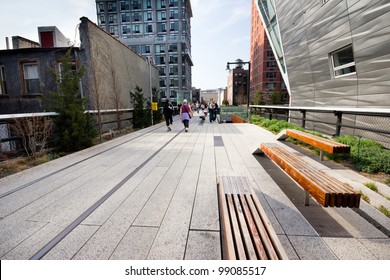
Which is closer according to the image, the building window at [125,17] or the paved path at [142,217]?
the paved path at [142,217]

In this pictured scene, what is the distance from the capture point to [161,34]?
58938mm

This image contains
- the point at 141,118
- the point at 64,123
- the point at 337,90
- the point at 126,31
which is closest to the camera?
the point at 64,123

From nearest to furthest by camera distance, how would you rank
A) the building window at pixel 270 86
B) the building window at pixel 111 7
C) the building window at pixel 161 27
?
the building window at pixel 161 27, the building window at pixel 111 7, the building window at pixel 270 86

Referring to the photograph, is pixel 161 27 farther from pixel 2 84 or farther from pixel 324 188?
pixel 324 188

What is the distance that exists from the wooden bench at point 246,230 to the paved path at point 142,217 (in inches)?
14.4

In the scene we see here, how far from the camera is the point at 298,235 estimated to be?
230 centimetres

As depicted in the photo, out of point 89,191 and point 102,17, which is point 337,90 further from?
point 102,17

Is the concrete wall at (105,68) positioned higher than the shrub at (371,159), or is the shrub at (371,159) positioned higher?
the concrete wall at (105,68)

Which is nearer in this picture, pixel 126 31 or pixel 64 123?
pixel 64 123

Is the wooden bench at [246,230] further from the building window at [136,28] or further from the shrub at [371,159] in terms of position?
the building window at [136,28]

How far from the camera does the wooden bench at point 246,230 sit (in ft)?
5.42

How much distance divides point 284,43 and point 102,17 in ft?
219

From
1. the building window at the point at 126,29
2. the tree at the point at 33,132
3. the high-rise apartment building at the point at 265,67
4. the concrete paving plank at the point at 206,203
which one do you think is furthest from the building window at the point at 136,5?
the concrete paving plank at the point at 206,203

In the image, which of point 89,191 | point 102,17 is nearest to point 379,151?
point 89,191
